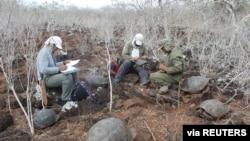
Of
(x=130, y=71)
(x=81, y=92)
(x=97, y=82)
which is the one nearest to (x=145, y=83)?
(x=130, y=71)

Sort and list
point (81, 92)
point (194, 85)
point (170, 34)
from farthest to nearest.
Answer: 1. point (170, 34)
2. point (194, 85)
3. point (81, 92)

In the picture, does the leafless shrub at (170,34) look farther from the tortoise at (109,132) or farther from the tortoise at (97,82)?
the tortoise at (109,132)

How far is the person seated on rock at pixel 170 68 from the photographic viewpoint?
4.95 m

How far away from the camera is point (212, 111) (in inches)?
157

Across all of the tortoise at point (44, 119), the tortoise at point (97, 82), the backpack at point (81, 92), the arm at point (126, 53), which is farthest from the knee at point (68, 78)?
the arm at point (126, 53)

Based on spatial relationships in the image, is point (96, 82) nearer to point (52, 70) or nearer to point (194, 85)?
point (52, 70)

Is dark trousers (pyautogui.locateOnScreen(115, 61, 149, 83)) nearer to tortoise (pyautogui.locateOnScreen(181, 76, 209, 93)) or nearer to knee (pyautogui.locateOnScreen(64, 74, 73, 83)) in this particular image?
tortoise (pyautogui.locateOnScreen(181, 76, 209, 93))

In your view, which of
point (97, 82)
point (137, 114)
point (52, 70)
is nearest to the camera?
point (137, 114)

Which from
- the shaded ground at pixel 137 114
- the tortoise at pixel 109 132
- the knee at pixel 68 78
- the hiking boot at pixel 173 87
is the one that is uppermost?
the knee at pixel 68 78

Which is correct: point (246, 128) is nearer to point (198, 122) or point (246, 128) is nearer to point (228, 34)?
point (198, 122)

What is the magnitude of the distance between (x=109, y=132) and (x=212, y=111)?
165 cm

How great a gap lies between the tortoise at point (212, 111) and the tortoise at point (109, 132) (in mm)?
1271

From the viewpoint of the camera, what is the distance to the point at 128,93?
511cm

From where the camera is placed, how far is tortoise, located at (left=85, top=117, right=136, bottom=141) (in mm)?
3115
